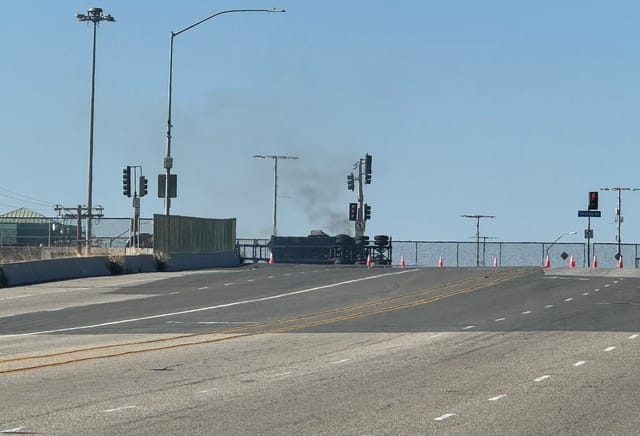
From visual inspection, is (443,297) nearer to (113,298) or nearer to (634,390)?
(113,298)

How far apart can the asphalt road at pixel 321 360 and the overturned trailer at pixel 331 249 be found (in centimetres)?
3600

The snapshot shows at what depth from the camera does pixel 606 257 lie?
124562 mm

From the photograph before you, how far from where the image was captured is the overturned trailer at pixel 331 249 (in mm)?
79375

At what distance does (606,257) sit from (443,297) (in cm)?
8896

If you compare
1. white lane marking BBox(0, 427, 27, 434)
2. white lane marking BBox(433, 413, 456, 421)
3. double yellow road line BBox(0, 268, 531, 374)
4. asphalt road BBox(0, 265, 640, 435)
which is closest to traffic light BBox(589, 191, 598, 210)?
double yellow road line BBox(0, 268, 531, 374)

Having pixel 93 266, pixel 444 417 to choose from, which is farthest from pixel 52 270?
pixel 444 417

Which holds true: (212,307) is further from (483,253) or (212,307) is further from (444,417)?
(483,253)

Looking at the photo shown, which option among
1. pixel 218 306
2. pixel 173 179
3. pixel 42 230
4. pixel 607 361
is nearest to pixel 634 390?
pixel 607 361

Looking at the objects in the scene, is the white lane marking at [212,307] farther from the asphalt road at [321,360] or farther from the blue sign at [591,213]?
the blue sign at [591,213]

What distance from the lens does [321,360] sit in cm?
2152

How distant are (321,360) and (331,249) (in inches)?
2315

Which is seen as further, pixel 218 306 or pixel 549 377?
pixel 218 306

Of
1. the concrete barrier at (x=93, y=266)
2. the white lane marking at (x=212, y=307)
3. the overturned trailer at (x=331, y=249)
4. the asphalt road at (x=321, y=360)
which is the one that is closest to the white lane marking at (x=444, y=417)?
the asphalt road at (x=321, y=360)

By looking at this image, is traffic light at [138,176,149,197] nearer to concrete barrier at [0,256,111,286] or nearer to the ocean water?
concrete barrier at [0,256,111,286]
